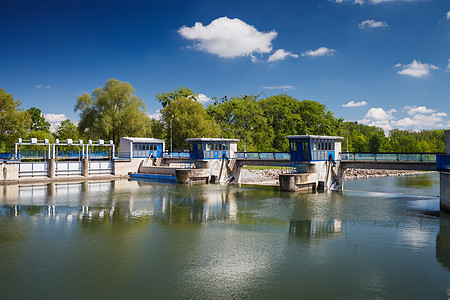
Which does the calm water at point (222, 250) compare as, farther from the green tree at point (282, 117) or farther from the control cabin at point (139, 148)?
the green tree at point (282, 117)

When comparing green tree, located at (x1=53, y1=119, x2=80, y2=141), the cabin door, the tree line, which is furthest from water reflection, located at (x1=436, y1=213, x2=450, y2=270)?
green tree, located at (x1=53, y1=119, x2=80, y2=141)

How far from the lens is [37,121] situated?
324 ft

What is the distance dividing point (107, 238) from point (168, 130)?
59961 mm

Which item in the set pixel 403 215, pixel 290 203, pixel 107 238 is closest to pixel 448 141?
pixel 403 215

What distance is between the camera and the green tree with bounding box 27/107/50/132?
97375 millimetres

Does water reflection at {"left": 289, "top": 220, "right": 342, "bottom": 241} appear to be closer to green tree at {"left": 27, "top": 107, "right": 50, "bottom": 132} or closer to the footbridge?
the footbridge

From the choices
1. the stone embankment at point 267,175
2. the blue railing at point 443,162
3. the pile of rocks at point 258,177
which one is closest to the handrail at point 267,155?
the stone embankment at point 267,175

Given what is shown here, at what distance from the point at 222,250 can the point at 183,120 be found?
2244 inches

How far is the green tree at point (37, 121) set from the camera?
97.4m

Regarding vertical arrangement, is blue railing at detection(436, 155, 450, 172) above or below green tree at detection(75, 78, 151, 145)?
below

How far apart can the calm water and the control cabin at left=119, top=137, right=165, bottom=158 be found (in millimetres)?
25008

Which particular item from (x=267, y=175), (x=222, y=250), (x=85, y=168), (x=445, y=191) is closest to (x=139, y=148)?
(x=85, y=168)

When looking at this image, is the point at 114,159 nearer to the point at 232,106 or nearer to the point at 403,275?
the point at 232,106

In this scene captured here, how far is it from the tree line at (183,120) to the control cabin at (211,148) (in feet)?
45.0
